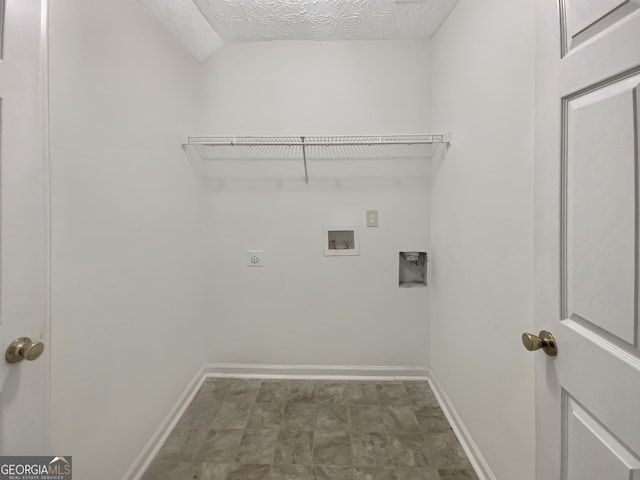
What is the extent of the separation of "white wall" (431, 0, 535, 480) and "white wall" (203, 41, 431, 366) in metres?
0.28

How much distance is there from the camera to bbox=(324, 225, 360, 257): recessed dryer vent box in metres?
2.00

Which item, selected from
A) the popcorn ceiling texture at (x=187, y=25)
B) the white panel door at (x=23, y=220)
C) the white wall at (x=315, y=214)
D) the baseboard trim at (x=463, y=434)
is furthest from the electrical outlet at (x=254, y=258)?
the baseboard trim at (x=463, y=434)

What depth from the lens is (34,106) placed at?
2.64 ft

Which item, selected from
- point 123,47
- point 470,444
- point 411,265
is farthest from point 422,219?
point 123,47

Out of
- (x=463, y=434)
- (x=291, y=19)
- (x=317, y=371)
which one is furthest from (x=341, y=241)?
(x=291, y=19)

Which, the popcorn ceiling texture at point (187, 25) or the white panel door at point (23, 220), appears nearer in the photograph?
the white panel door at point (23, 220)

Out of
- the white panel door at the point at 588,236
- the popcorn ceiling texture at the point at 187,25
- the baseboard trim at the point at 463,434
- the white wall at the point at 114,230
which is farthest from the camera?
the popcorn ceiling texture at the point at 187,25

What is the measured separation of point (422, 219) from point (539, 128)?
4.05ft

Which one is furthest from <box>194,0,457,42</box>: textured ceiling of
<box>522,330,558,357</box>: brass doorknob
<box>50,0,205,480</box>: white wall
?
<box>522,330,558,357</box>: brass doorknob

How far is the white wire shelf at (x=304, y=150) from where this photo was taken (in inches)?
71.8

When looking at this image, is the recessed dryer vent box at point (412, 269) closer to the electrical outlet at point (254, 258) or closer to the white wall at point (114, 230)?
the electrical outlet at point (254, 258)

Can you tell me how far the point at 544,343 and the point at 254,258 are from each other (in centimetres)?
169

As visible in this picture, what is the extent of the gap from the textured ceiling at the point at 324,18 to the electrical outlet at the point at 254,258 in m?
1.48

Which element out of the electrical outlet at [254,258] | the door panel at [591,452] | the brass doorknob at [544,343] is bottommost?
the door panel at [591,452]
